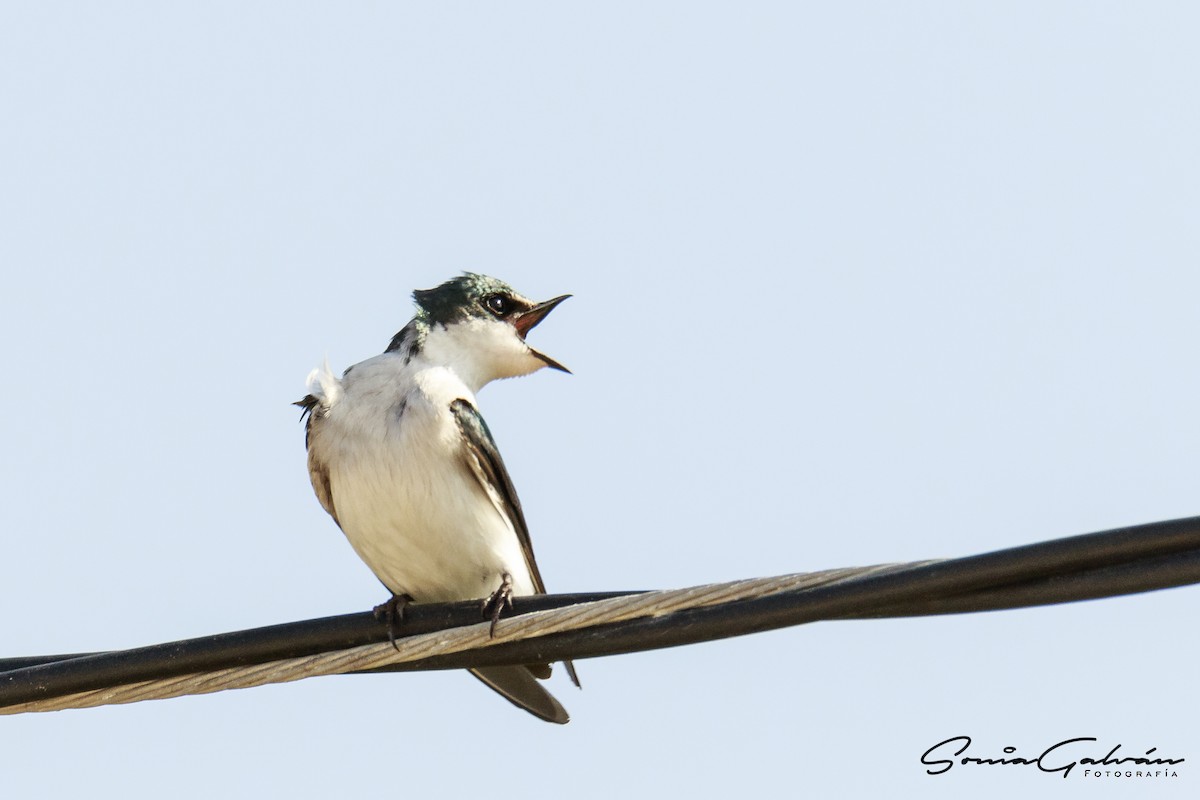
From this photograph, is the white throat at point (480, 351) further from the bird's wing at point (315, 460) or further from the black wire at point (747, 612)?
the black wire at point (747, 612)

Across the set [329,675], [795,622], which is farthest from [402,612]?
[795,622]

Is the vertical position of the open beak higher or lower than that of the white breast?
higher

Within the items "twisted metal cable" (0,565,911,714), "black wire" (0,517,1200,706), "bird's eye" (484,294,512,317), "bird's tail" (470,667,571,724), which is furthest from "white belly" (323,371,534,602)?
"twisted metal cable" (0,565,911,714)

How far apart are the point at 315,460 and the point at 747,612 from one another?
3157 millimetres

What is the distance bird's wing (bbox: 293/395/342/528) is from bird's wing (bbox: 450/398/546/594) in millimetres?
572

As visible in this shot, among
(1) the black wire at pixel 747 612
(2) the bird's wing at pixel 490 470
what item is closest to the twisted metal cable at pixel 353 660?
(1) the black wire at pixel 747 612

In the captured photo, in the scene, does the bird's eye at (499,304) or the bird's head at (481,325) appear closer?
the bird's head at (481,325)

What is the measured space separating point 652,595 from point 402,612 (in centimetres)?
114

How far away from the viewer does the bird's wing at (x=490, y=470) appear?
650cm

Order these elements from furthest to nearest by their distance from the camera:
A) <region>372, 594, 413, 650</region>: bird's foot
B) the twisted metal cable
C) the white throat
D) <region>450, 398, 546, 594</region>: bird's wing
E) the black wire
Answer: the white throat → <region>450, 398, 546, 594</region>: bird's wing → <region>372, 594, 413, 650</region>: bird's foot → the twisted metal cable → the black wire

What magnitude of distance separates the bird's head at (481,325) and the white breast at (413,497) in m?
0.69

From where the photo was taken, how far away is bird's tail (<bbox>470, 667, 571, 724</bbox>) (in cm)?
618

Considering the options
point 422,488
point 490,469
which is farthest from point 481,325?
point 422,488

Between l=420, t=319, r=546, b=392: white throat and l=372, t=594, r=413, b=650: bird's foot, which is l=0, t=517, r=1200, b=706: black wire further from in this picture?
l=420, t=319, r=546, b=392: white throat
